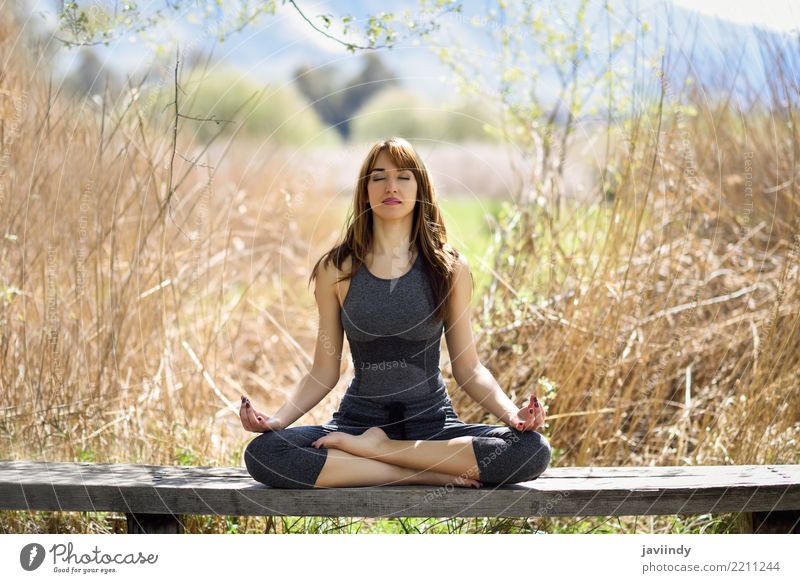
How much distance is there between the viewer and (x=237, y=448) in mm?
3424

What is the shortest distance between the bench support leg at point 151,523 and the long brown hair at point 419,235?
2.49 ft

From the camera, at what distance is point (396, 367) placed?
103 inches

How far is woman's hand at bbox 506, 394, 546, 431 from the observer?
2316 millimetres

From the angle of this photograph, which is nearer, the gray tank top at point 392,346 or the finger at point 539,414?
the finger at point 539,414

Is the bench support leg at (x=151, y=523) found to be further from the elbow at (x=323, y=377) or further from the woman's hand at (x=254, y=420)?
the elbow at (x=323, y=377)

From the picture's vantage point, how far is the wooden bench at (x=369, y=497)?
2.33m

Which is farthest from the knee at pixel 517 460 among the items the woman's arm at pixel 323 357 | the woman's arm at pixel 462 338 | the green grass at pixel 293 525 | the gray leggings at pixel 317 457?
the woman's arm at pixel 323 357

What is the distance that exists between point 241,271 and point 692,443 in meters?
3.29

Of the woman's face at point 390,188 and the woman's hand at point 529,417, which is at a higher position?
the woman's face at point 390,188

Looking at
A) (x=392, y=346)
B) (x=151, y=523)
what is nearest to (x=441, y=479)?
(x=392, y=346)

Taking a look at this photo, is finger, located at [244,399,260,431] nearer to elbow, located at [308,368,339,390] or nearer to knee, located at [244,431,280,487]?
knee, located at [244,431,280,487]

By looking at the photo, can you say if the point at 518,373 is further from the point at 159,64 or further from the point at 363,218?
the point at 159,64
